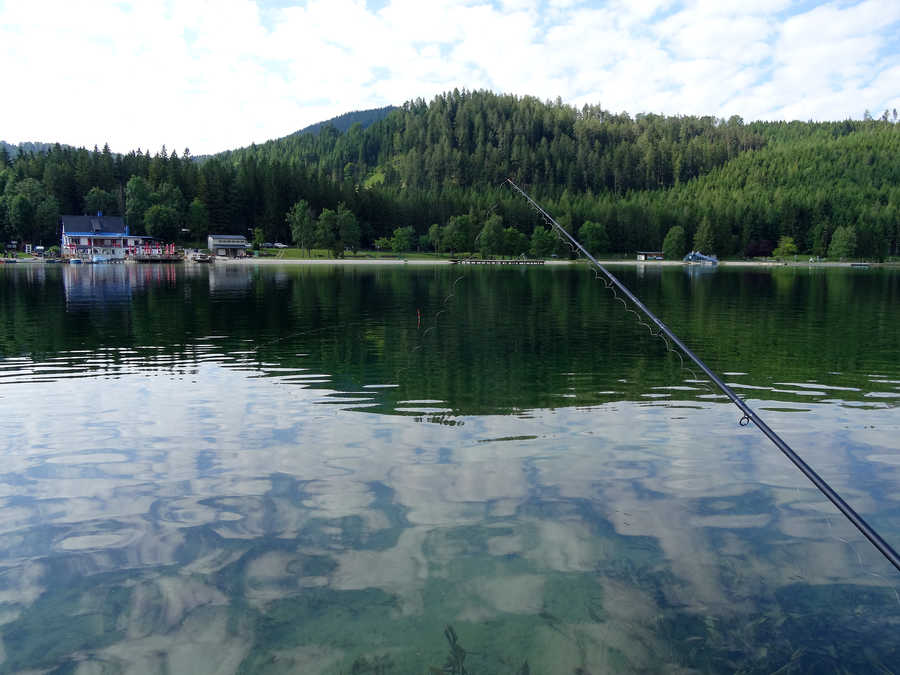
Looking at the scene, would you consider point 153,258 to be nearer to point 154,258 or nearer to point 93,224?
point 154,258

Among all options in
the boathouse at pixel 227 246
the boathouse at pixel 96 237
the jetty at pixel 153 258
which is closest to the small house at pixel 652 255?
the boathouse at pixel 227 246

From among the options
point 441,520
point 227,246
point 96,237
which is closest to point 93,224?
point 96,237

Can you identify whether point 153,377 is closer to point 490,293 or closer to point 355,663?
point 355,663

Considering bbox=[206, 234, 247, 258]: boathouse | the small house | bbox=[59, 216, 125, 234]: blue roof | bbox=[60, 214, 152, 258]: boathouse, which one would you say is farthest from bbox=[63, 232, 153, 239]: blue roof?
the small house

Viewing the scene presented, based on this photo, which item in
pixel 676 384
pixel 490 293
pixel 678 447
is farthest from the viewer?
pixel 490 293

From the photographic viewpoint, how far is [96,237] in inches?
5876

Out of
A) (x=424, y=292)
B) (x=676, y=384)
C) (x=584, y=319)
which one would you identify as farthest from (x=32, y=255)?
(x=676, y=384)

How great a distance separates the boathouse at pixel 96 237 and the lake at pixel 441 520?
148 metres

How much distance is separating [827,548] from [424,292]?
151ft

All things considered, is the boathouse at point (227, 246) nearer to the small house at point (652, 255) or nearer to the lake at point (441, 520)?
the small house at point (652, 255)

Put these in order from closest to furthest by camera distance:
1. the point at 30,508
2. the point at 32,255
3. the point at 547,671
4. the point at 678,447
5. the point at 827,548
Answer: the point at 547,671
the point at 827,548
the point at 30,508
the point at 678,447
the point at 32,255

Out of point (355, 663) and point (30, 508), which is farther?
point (30, 508)

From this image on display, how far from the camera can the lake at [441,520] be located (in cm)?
578

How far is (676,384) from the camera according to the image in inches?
674
